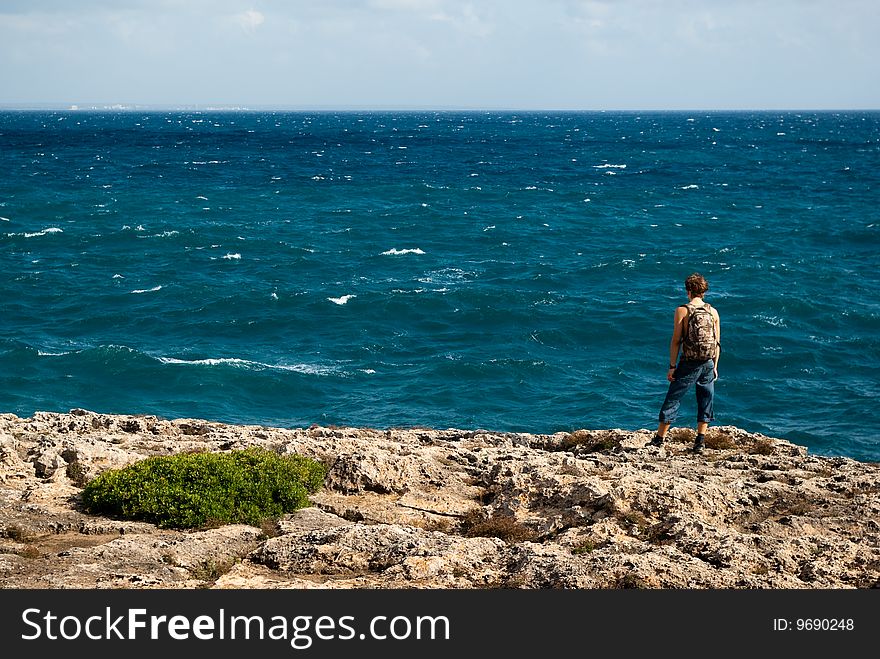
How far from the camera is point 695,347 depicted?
1467 centimetres

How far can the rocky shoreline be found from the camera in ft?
31.4

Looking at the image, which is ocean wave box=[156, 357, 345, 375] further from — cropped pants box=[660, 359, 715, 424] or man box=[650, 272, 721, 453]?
man box=[650, 272, 721, 453]

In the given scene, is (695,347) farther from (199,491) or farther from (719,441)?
(199,491)

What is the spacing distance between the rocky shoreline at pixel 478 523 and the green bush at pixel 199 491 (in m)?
0.26

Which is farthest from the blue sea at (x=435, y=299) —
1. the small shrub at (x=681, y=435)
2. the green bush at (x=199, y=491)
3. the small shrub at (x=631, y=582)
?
the small shrub at (x=631, y=582)

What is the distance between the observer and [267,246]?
62844 millimetres

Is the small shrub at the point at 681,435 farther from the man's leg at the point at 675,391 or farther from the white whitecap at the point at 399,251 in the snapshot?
the white whitecap at the point at 399,251

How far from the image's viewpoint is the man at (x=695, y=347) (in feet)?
47.5

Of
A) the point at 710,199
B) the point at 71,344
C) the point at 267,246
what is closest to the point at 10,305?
the point at 71,344

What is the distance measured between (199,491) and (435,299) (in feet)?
121

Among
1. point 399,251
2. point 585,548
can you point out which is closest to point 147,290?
point 399,251

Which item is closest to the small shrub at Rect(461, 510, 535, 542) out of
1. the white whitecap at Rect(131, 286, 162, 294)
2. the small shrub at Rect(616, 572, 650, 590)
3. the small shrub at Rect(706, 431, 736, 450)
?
the small shrub at Rect(616, 572, 650, 590)

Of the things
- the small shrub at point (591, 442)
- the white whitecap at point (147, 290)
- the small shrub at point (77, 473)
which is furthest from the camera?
the white whitecap at point (147, 290)

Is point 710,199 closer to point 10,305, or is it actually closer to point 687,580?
point 10,305
